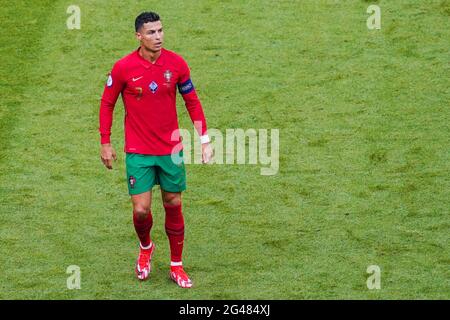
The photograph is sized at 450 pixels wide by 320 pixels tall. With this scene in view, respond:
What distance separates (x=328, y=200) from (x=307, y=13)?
12.6 feet

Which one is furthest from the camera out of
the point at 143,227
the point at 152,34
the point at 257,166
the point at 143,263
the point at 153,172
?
the point at 257,166

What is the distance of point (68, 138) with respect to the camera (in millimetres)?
12367

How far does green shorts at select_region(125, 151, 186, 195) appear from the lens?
9.48m

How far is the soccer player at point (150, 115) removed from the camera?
928 centimetres

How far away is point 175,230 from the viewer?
9742mm

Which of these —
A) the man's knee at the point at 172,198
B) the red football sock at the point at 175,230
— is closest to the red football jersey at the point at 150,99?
the man's knee at the point at 172,198

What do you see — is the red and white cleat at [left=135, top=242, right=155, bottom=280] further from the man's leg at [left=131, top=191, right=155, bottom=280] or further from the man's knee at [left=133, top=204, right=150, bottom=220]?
the man's knee at [left=133, top=204, right=150, bottom=220]

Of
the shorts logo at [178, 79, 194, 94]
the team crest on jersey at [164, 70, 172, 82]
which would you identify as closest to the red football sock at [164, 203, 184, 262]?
the shorts logo at [178, 79, 194, 94]

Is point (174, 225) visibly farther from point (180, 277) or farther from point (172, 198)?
point (180, 277)

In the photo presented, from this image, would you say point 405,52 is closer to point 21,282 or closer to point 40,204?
point 40,204

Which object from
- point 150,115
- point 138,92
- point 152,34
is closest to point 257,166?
point 150,115

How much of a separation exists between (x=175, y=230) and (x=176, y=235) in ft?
0.13

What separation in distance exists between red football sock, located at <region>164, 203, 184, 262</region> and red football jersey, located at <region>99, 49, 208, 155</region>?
505mm

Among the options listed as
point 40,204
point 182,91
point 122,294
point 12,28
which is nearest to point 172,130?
point 182,91
